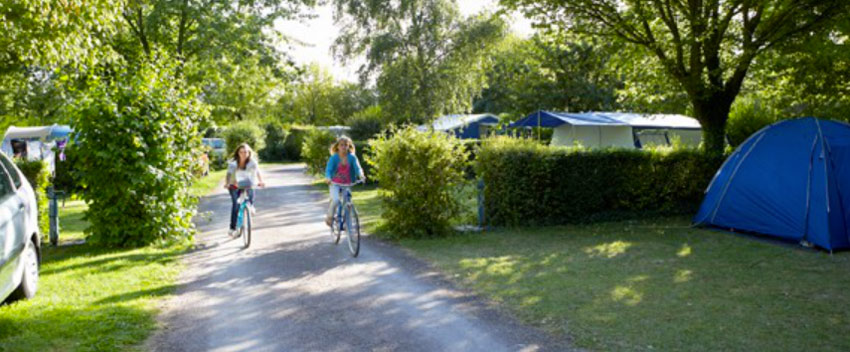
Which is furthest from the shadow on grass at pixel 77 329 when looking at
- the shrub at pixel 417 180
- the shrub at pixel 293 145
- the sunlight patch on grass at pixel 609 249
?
the shrub at pixel 293 145

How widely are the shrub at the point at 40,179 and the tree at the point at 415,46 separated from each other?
18.7 metres

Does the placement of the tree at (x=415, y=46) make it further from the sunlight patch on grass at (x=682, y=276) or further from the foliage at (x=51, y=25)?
the sunlight patch on grass at (x=682, y=276)

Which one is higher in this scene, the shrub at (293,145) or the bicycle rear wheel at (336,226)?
the shrub at (293,145)

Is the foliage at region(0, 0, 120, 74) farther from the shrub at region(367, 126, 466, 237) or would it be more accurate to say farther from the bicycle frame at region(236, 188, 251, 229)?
the shrub at region(367, 126, 466, 237)

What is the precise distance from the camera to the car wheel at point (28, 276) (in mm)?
6223

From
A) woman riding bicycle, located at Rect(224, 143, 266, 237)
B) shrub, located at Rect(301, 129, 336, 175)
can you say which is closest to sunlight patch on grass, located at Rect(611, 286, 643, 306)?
woman riding bicycle, located at Rect(224, 143, 266, 237)

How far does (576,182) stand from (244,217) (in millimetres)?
5987

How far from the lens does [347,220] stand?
354 inches

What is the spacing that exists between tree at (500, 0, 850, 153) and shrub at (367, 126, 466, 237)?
4995 mm

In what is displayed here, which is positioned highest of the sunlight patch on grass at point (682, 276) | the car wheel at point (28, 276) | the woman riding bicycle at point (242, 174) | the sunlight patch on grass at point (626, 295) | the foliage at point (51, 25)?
the foliage at point (51, 25)

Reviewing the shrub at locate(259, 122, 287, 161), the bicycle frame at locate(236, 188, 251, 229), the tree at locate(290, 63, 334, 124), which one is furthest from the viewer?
the tree at locate(290, 63, 334, 124)

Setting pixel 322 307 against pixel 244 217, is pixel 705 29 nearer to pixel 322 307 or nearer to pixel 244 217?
pixel 244 217

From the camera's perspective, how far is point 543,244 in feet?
32.1

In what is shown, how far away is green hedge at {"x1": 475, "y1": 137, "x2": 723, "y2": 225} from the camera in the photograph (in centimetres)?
1153
